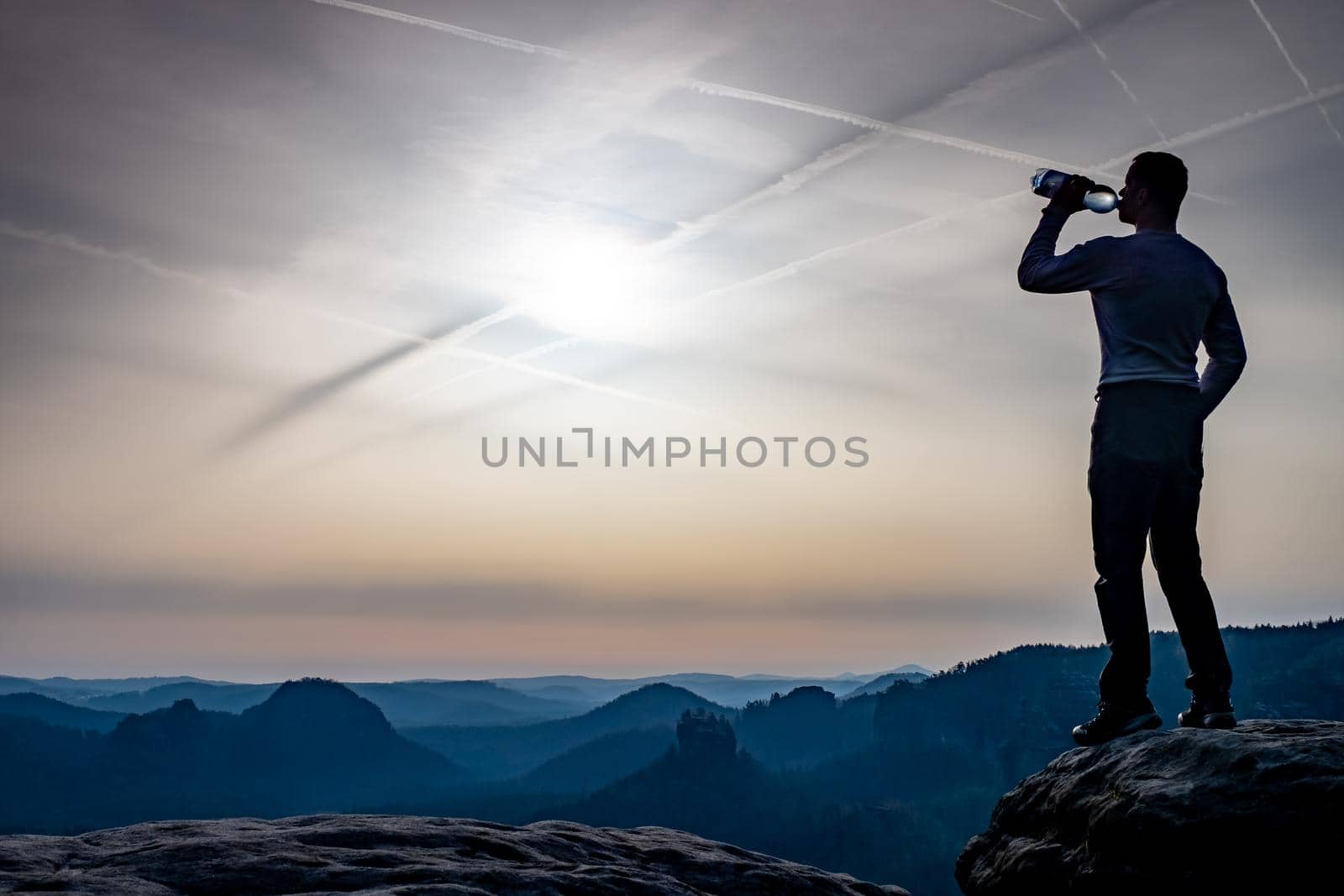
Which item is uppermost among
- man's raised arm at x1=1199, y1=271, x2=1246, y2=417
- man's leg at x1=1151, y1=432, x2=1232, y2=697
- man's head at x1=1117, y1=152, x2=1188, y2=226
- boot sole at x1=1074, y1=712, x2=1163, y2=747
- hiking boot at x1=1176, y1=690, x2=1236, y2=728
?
man's head at x1=1117, y1=152, x2=1188, y2=226

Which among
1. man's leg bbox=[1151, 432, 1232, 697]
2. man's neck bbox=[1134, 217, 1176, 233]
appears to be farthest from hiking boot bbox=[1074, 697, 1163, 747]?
man's neck bbox=[1134, 217, 1176, 233]

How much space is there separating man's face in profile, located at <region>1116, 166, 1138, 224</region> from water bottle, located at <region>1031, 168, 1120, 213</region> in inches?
2.3

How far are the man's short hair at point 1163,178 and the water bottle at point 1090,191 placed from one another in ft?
0.89

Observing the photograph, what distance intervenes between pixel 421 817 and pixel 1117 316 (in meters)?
8.27

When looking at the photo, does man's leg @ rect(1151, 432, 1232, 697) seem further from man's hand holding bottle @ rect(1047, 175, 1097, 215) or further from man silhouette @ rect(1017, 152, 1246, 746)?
man's hand holding bottle @ rect(1047, 175, 1097, 215)

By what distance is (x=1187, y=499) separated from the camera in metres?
8.44

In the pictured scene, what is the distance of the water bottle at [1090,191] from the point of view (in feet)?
29.2

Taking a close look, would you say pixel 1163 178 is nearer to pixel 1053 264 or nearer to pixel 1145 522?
pixel 1053 264

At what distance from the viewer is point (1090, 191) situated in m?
8.89

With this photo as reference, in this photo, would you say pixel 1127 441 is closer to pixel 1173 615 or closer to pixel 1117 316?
pixel 1117 316

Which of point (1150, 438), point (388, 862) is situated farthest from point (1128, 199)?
point (388, 862)

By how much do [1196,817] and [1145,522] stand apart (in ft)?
8.53

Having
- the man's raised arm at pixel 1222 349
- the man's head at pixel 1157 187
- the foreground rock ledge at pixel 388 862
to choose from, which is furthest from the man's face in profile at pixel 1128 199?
the foreground rock ledge at pixel 388 862

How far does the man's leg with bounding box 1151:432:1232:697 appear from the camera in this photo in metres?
8.40
